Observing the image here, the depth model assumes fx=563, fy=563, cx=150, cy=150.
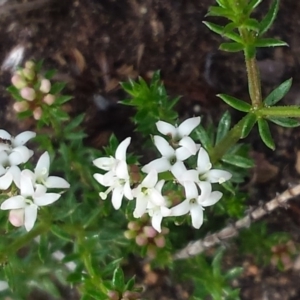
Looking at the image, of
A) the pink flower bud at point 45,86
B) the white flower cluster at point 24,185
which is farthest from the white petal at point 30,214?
the pink flower bud at point 45,86

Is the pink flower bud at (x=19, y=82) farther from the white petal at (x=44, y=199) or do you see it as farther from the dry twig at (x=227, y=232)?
the dry twig at (x=227, y=232)

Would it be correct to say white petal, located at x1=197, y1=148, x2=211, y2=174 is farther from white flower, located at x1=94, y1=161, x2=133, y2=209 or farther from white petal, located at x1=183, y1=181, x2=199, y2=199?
white flower, located at x1=94, y1=161, x2=133, y2=209

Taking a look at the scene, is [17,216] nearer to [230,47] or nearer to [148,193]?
[148,193]

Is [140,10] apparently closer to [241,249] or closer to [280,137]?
[280,137]

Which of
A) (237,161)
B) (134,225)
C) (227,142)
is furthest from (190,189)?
(134,225)

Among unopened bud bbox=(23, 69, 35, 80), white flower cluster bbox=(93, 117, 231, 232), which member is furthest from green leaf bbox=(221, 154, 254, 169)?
unopened bud bbox=(23, 69, 35, 80)

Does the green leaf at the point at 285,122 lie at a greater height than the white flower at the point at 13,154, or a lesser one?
lesser

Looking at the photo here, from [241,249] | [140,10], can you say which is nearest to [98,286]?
[241,249]

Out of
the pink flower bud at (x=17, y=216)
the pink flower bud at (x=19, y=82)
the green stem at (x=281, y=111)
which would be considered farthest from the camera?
the pink flower bud at (x=19, y=82)
